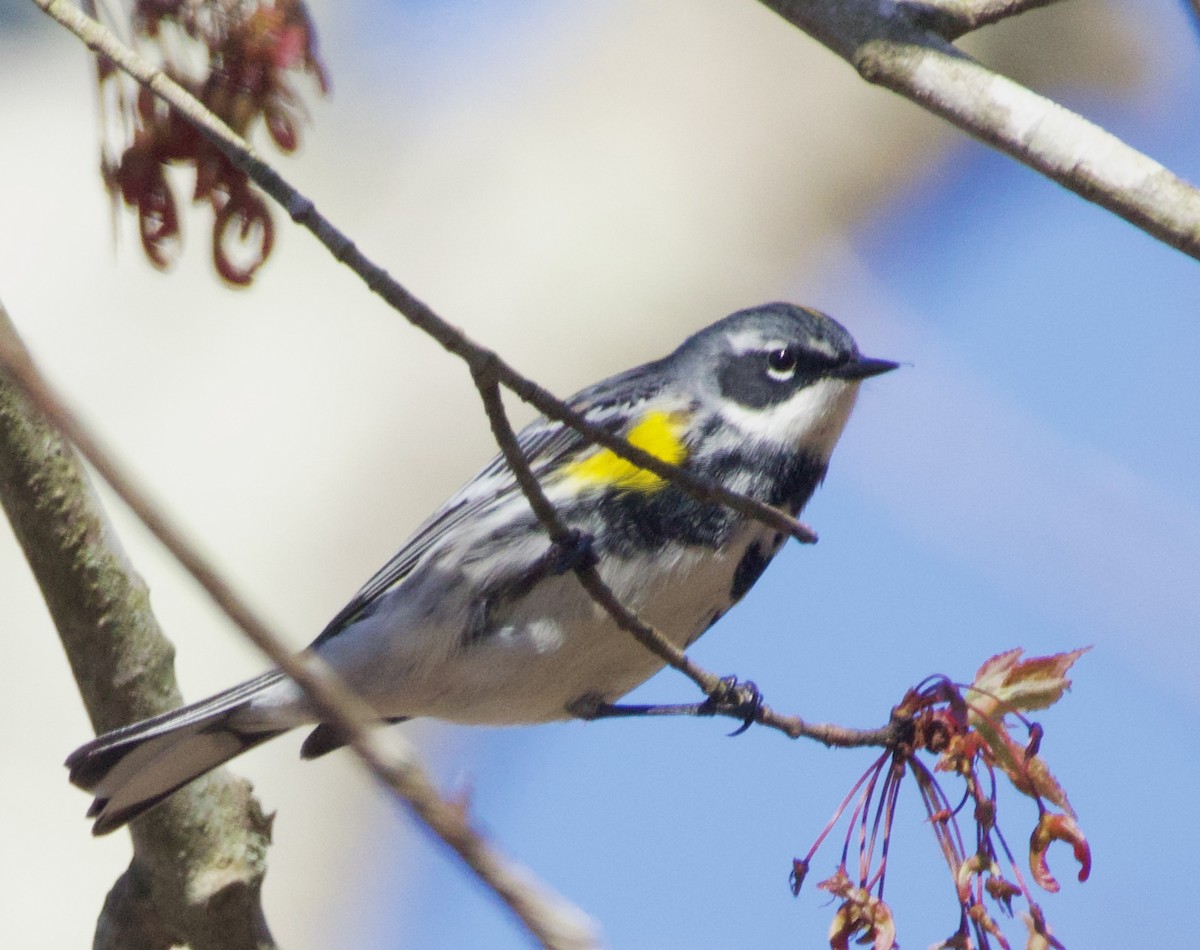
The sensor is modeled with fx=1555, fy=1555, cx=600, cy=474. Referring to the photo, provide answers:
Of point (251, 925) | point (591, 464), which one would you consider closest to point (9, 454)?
point (251, 925)

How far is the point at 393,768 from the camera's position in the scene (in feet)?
2.71

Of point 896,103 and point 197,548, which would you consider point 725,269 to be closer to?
point 896,103

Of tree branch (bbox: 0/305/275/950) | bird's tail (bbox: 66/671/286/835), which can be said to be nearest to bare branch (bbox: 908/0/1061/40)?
tree branch (bbox: 0/305/275/950)


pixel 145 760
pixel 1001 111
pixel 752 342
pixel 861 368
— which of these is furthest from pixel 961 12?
pixel 145 760

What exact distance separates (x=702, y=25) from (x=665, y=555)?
14.7 ft

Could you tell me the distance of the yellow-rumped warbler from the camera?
10.4 feet

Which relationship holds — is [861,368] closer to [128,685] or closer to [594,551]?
[594,551]

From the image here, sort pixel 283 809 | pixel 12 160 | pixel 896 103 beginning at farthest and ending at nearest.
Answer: pixel 896 103 → pixel 12 160 → pixel 283 809

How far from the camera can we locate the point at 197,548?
31.1 inches

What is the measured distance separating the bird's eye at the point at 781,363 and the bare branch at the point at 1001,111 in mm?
1197

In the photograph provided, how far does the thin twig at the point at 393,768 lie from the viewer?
0.79 meters

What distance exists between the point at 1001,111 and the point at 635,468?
4.24ft

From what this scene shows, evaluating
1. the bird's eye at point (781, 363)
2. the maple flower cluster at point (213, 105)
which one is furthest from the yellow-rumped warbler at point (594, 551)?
the maple flower cluster at point (213, 105)

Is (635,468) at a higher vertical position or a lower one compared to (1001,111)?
higher
